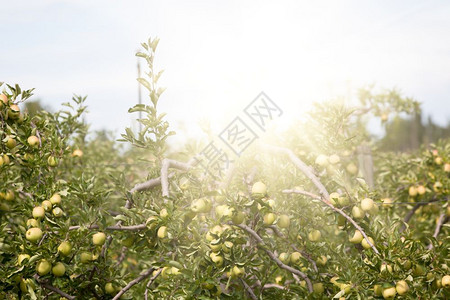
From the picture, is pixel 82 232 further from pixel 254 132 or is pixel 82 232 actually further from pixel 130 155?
pixel 130 155

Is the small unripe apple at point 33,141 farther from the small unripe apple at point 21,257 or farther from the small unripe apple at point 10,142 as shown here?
the small unripe apple at point 21,257

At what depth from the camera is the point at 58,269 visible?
2.63 m

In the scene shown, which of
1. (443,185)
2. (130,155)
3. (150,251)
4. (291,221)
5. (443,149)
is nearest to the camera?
(150,251)

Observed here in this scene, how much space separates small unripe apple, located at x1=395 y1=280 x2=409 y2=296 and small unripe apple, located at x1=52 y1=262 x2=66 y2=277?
203 cm

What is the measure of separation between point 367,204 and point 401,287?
50 cm

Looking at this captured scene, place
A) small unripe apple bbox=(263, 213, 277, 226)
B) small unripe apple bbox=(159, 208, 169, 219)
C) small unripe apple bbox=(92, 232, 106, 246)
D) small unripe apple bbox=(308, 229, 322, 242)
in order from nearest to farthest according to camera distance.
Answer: small unripe apple bbox=(159, 208, 169, 219) < small unripe apple bbox=(263, 213, 277, 226) < small unripe apple bbox=(92, 232, 106, 246) < small unripe apple bbox=(308, 229, 322, 242)

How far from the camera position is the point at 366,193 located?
8.67ft

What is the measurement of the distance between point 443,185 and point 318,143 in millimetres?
2214

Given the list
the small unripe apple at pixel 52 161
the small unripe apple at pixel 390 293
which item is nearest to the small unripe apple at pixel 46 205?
the small unripe apple at pixel 52 161

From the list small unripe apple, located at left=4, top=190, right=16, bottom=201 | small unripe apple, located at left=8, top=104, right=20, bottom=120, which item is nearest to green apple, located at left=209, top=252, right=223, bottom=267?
small unripe apple, located at left=8, top=104, right=20, bottom=120

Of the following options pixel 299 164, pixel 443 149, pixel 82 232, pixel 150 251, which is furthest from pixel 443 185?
pixel 82 232

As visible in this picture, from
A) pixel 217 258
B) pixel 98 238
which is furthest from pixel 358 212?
pixel 98 238

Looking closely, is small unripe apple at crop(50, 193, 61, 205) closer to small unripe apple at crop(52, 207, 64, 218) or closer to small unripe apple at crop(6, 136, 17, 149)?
small unripe apple at crop(52, 207, 64, 218)

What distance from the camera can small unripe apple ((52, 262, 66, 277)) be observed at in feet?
8.64
